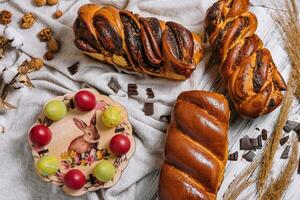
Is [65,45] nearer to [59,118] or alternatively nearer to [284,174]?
[59,118]

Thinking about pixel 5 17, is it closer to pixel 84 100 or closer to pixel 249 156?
pixel 84 100

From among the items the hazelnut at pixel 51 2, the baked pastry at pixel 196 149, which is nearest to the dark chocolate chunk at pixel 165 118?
the baked pastry at pixel 196 149

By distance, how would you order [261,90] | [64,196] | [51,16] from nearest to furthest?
[261,90]
[64,196]
[51,16]

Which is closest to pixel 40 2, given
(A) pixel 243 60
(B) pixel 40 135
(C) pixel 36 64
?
(C) pixel 36 64

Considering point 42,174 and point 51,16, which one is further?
point 51,16

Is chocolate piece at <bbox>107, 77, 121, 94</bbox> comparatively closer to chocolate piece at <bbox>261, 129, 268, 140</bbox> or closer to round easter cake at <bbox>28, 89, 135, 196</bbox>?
round easter cake at <bbox>28, 89, 135, 196</bbox>

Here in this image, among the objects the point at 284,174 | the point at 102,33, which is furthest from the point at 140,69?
the point at 284,174
